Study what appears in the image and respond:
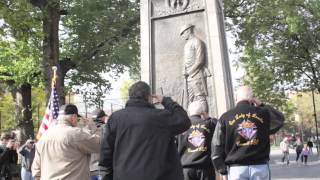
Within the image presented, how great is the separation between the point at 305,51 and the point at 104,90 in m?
13.0

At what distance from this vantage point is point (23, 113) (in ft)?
87.6

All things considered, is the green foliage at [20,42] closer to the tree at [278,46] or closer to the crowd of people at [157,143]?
the tree at [278,46]

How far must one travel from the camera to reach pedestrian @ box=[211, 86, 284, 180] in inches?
236

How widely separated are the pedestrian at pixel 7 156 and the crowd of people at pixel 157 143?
5612 mm

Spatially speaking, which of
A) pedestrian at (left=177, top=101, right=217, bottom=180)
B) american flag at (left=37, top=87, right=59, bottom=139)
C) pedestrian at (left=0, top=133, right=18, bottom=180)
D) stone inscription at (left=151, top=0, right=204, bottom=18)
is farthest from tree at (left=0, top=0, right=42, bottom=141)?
pedestrian at (left=177, top=101, right=217, bottom=180)

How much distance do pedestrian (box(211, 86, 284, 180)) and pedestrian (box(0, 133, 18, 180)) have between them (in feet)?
30.1

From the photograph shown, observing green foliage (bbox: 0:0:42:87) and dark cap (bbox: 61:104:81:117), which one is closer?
dark cap (bbox: 61:104:81:117)

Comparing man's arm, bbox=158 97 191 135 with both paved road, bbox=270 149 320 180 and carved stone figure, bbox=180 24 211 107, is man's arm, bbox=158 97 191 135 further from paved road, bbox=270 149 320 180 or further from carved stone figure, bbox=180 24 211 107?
paved road, bbox=270 149 320 180

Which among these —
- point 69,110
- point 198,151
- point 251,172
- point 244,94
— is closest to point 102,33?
point 198,151

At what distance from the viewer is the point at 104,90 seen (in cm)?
2772

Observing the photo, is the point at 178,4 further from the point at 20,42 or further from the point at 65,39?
the point at 65,39

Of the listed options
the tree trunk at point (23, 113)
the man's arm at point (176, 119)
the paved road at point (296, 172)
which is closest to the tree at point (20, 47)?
the tree trunk at point (23, 113)

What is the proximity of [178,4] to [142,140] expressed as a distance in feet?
20.7

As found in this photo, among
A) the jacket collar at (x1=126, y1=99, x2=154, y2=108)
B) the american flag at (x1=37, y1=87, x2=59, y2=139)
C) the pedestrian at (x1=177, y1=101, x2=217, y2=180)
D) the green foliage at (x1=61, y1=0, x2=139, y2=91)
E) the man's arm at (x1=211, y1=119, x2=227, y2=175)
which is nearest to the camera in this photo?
the jacket collar at (x1=126, y1=99, x2=154, y2=108)
